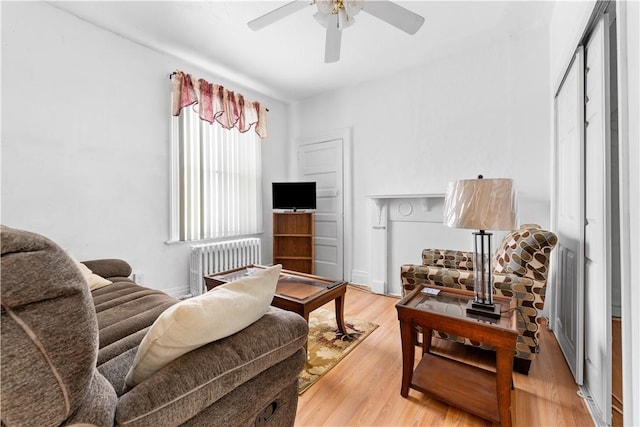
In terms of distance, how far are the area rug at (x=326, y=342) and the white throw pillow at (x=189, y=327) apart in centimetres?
100

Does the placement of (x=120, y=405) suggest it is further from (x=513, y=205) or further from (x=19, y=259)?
(x=513, y=205)

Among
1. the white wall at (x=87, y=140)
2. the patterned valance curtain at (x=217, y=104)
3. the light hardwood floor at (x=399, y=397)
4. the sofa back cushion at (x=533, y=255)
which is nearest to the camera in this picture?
the light hardwood floor at (x=399, y=397)

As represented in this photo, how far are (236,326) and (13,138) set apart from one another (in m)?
2.54

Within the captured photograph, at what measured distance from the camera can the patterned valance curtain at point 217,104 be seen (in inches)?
119

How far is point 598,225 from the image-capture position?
1.44m

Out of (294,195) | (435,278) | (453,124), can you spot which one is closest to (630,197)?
(435,278)

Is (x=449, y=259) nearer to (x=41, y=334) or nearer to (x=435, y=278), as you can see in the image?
(x=435, y=278)

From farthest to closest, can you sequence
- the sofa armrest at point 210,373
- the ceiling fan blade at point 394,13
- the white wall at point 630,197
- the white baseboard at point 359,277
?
1. the white baseboard at point 359,277
2. the ceiling fan blade at point 394,13
3. the white wall at point 630,197
4. the sofa armrest at point 210,373

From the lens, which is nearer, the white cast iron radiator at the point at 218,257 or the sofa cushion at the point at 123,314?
the sofa cushion at the point at 123,314

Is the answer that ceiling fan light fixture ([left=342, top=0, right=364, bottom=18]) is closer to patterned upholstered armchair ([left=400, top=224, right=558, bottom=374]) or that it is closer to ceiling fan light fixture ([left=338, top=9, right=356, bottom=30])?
ceiling fan light fixture ([left=338, top=9, right=356, bottom=30])

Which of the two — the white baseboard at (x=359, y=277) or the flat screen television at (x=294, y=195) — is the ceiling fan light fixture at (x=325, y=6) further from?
the white baseboard at (x=359, y=277)

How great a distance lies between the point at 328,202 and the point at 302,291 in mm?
2146

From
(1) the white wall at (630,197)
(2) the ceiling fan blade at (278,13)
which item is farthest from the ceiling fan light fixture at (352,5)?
(1) the white wall at (630,197)

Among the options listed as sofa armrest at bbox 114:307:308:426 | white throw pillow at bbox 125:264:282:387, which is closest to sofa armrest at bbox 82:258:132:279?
sofa armrest at bbox 114:307:308:426
